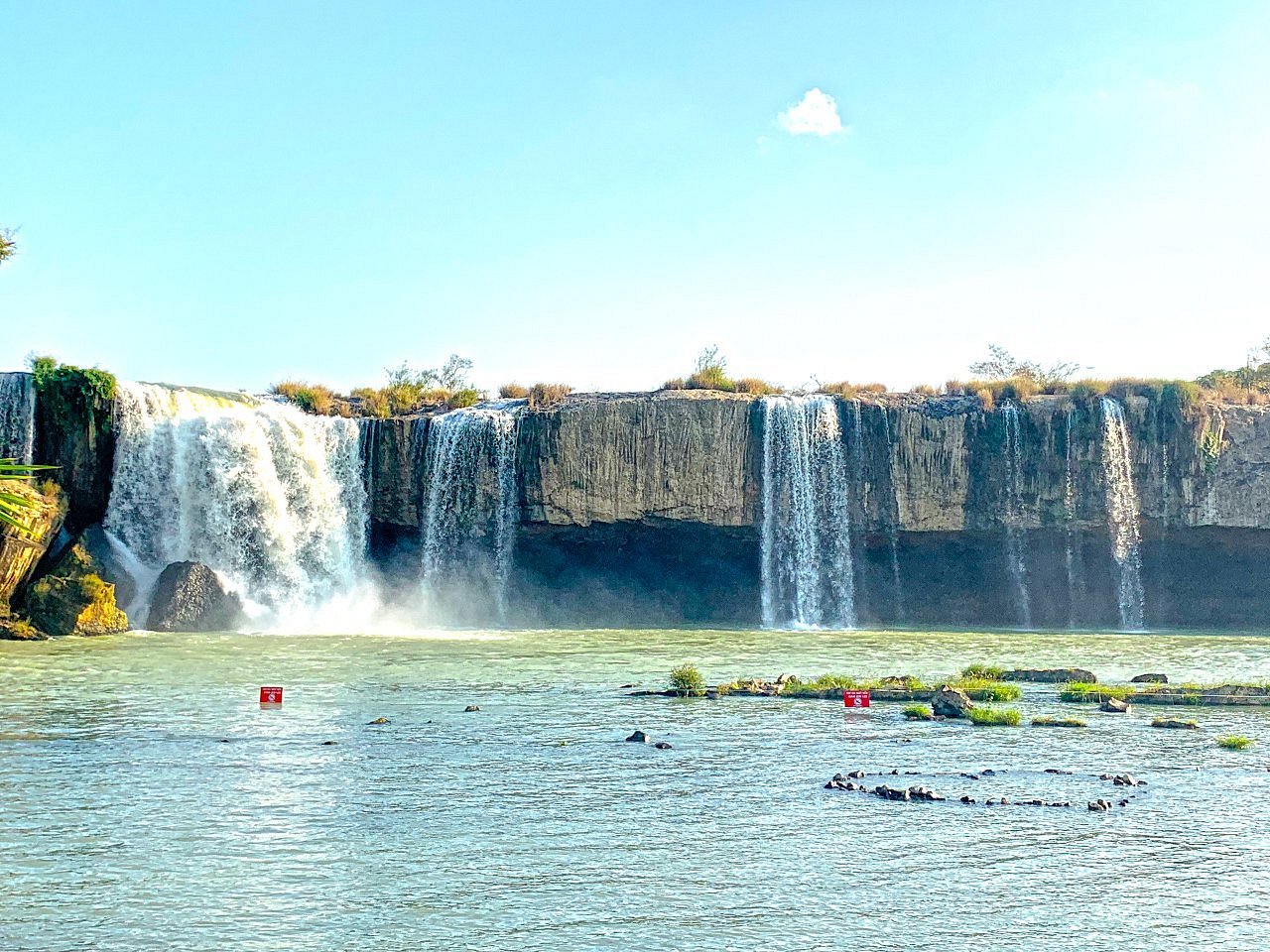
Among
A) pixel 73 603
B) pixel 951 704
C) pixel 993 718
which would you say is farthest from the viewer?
pixel 73 603

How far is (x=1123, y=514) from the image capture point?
49562mm

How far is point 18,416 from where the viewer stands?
139 ft

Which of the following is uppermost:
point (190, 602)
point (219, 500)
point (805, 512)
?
point (219, 500)

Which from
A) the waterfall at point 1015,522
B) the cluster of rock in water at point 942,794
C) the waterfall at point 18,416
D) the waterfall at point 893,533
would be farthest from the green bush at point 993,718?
the waterfall at point 18,416

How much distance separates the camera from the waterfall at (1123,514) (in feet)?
162

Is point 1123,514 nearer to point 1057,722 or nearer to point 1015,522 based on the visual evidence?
point 1015,522

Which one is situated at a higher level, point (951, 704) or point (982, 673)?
point (982, 673)

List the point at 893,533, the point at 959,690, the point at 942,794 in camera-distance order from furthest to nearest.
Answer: the point at 893,533 < the point at 959,690 < the point at 942,794

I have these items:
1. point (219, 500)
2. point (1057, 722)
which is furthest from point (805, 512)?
point (1057, 722)

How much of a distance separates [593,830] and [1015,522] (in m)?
40.4

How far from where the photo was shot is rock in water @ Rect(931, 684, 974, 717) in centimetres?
1970

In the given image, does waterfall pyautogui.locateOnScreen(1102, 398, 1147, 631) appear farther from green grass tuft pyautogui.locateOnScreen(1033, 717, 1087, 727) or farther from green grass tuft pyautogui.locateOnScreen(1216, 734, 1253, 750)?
green grass tuft pyautogui.locateOnScreen(1216, 734, 1253, 750)

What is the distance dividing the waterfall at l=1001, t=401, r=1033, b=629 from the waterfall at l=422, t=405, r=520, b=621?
18.4 metres

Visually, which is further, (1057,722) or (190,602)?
(190,602)
